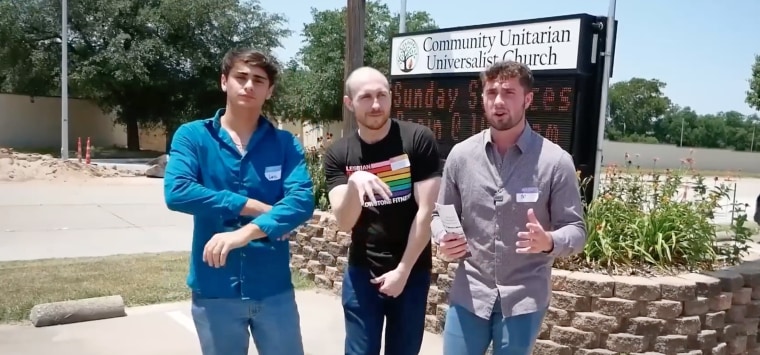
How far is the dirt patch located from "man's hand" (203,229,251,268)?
1593 centimetres

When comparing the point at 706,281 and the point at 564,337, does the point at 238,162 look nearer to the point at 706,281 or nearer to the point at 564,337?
the point at 564,337

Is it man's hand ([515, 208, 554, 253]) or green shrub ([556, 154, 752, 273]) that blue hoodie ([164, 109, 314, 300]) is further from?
green shrub ([556, 154, 752, 273])

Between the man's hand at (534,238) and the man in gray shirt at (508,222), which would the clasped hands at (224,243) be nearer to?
the man in gray shirt at (508,222)

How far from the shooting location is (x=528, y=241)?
233 centimetres

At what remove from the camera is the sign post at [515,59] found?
5.44m

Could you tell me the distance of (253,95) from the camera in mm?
2523

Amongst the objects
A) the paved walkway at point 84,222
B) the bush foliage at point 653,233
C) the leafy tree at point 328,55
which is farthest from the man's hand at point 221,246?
the leafy tree at point 328,55

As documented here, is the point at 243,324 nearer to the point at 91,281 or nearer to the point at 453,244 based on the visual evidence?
the point at 453,244

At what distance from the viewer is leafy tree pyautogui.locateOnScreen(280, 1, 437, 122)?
30.8m

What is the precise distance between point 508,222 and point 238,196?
106 cm

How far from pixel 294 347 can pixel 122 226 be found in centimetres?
807

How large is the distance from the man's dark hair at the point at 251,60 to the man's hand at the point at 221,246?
666 millimetres

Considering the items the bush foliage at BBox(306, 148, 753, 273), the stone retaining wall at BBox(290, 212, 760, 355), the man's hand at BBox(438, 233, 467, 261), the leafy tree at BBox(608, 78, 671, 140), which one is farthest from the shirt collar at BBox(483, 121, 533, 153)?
the leafy tree at BBox(608, 78, 671, 140)

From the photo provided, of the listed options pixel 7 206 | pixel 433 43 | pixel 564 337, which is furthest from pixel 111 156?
pixel 564 337
